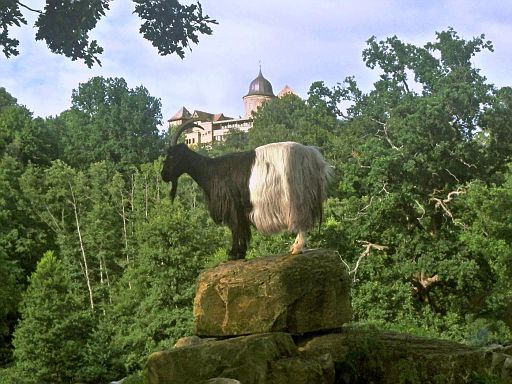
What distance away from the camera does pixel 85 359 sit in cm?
2375

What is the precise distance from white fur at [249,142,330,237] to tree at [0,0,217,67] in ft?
4.97

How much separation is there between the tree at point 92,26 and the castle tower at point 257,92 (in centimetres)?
6889

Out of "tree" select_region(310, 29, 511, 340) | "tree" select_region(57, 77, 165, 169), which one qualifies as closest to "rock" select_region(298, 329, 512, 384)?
"tree" select_region(310, 29, 511, 340)

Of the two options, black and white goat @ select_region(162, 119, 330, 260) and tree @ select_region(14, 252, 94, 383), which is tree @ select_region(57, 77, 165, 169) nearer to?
tree @ select_region(14, 252, 94, 383)

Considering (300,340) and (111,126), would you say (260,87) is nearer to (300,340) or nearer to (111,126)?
(111,126)

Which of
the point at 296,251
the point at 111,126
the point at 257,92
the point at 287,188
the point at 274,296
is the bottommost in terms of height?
the point at 274,296

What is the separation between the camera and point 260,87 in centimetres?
7650

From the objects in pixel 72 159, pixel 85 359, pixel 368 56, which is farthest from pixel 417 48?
pixel 72 159

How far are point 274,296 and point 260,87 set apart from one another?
70253mm

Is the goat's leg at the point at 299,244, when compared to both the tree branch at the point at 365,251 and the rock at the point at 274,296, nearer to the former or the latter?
the rock at the point at 274,296

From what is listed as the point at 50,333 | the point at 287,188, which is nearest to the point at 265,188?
the point at 287,188

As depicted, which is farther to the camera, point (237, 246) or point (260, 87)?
point (260, 87)

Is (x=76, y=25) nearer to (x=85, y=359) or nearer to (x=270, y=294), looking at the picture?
(x=270, y=294)

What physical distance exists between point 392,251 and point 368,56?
6273 mm
